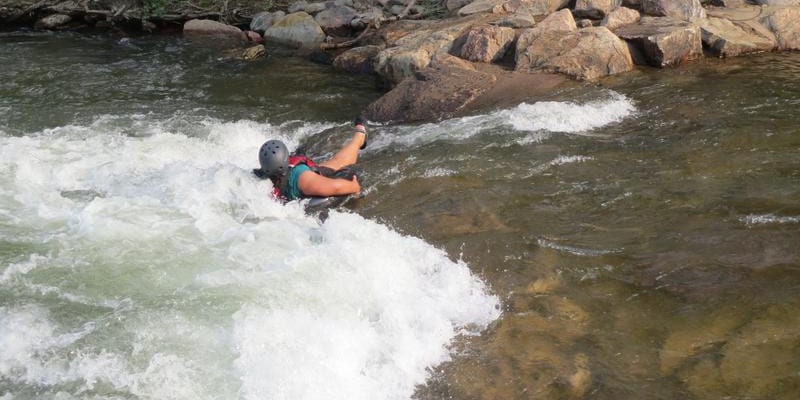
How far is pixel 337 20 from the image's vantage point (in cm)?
1468

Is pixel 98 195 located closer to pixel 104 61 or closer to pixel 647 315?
pixel 647 315

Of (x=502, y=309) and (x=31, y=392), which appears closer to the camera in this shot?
(x=31, y=392)

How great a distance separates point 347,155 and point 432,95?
108 inches

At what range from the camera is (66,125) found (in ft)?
29.2

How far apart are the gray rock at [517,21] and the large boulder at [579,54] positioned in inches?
30.0

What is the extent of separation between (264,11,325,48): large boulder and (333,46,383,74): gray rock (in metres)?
1.92

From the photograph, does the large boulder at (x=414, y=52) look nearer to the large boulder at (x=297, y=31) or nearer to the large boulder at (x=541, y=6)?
the large boulder at (x=541, y=6)

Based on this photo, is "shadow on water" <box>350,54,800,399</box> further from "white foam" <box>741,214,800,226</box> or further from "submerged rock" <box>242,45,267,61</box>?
"submerged rock" <box>242,45,267,61</box>

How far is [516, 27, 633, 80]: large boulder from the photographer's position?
31.2ft

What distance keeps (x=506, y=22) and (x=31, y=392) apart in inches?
353

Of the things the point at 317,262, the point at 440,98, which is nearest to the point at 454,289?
the point at 317,262

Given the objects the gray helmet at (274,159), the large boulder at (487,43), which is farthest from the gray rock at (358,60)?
the gray helmet at (274,159)

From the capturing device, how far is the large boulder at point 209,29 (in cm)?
1549

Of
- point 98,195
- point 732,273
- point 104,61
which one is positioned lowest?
point 104,61
